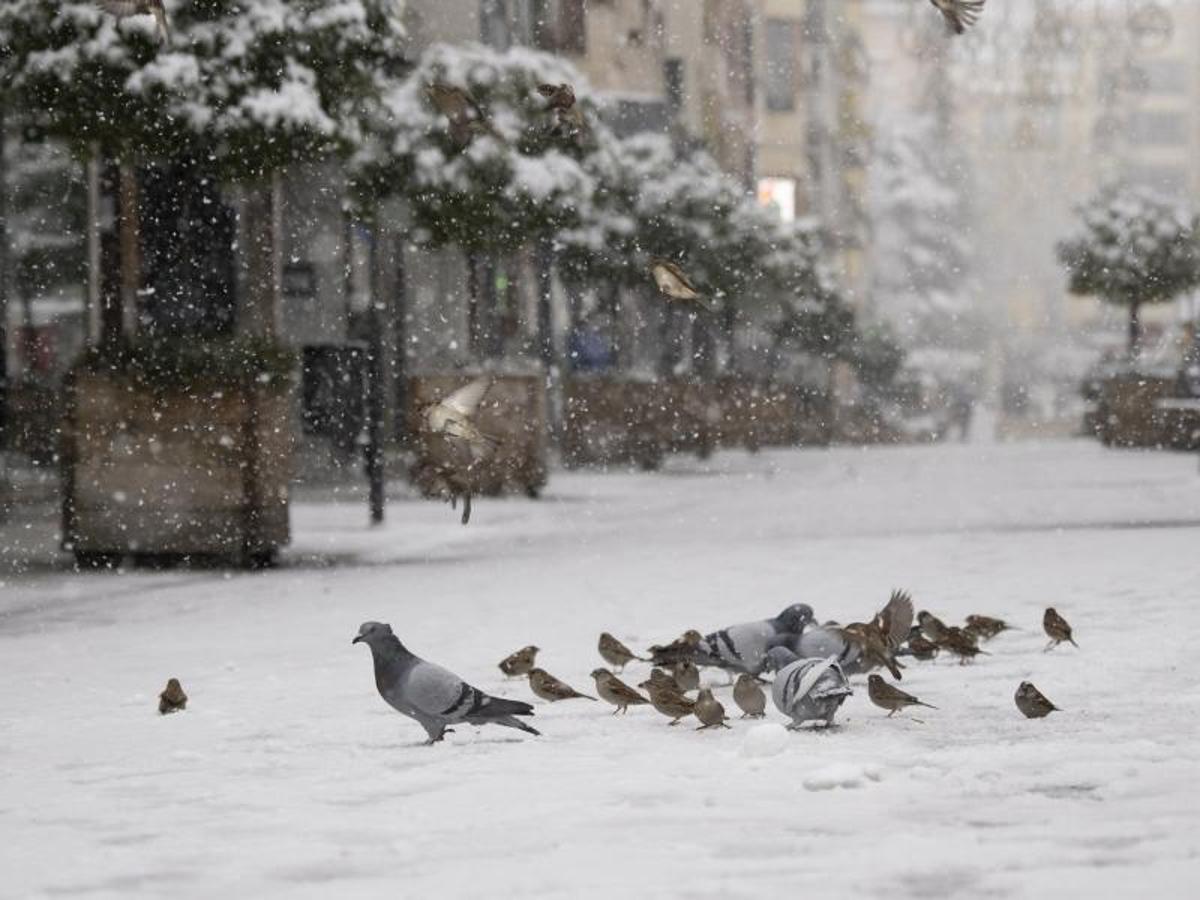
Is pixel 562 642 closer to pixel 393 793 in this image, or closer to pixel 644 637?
pixel 644 637

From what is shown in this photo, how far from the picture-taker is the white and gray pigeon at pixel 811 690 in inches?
266

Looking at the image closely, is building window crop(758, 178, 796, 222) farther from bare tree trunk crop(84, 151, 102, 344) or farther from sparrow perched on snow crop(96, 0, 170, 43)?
sparrow perched on snow crop(96, 0, 170, 43)

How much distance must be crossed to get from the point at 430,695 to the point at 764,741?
3.30 feet

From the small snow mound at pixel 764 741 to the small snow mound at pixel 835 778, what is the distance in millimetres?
417

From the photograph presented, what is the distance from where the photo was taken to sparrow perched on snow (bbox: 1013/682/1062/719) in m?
7.08

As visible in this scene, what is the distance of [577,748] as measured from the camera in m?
6.92

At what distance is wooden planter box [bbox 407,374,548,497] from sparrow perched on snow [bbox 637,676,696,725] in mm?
13184

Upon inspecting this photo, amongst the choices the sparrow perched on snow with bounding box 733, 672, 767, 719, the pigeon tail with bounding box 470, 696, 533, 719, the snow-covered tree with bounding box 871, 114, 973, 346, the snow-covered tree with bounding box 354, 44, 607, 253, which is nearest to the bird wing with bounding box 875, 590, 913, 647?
the sparrow perched on snow with bounding box 733, 672, 767, 719

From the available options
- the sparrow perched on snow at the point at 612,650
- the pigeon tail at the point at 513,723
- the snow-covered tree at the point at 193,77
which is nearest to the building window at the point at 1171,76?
the snow-covered tree at the point at 193,77

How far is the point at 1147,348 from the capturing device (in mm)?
99688

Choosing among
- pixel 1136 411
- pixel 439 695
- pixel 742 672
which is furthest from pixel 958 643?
pixel 1136 411

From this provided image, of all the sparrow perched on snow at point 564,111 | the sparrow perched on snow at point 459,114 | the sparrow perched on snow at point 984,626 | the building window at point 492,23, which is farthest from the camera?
the building window at point 492,23

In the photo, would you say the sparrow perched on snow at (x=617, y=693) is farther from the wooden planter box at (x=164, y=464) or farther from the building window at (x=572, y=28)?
the building window at (x=572, y=28)

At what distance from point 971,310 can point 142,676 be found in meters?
91.9
